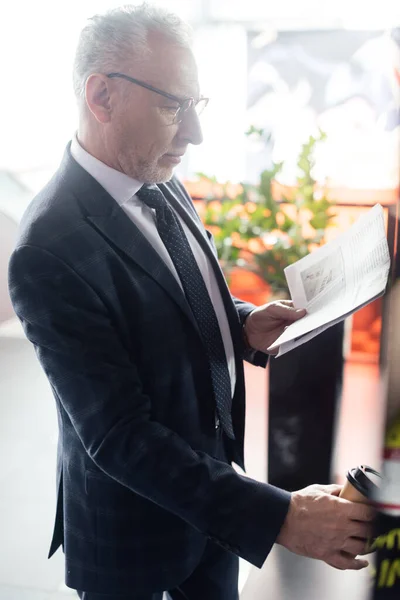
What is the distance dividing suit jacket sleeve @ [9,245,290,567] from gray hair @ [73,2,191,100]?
35cm

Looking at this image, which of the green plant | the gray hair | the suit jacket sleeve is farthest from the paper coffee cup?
the green plant

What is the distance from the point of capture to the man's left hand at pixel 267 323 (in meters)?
1.35

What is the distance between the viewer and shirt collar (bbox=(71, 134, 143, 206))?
1.18 metres

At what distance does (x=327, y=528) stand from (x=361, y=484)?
116 millimetres

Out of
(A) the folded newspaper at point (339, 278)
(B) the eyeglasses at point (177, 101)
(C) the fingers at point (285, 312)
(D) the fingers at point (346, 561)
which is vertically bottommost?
(D) the fingers at point (346, 561)

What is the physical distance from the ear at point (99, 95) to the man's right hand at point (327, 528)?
2.31ft

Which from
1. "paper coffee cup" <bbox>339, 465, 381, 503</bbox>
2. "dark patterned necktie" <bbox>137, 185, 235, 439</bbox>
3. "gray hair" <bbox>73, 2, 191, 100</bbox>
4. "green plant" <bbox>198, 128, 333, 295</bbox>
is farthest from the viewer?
"green plant" <bbox>198, 128, 333, 295</bbox>

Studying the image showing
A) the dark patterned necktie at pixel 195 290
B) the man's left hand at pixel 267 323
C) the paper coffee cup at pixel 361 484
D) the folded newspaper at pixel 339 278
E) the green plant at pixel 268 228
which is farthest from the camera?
the green plant at pixel 268 228

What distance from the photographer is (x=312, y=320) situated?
1.10 m

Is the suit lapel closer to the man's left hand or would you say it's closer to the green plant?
the man's left hand

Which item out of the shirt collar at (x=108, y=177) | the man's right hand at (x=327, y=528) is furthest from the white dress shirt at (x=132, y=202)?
the man's right hand at (x=327, y=528)

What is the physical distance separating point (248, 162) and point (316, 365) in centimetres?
199

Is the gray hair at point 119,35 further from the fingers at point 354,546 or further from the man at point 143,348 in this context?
the fingers at point 354,546

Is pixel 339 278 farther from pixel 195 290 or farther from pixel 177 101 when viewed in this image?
pixel 177 101
